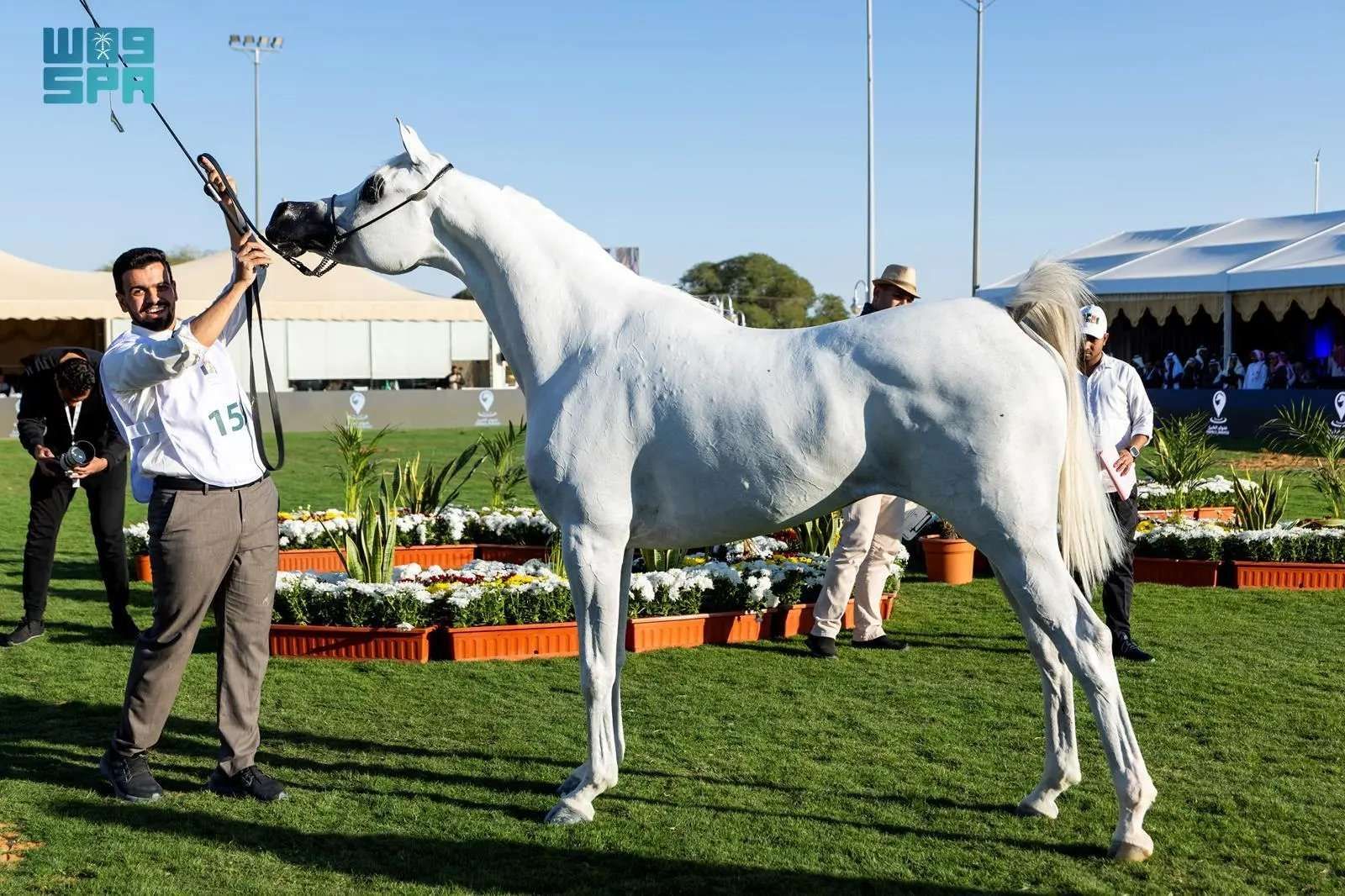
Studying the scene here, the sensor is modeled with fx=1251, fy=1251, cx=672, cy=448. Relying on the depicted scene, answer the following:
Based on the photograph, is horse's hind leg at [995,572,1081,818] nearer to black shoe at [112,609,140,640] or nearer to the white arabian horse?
the white arabian horse

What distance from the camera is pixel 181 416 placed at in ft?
16.3

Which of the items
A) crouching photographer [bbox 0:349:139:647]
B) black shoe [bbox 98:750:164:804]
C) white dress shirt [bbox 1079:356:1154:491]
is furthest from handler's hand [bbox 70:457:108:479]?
white dress shirt [bbox 1079:356:1154:491]

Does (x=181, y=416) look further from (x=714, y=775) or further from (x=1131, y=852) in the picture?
(x=1131, y=852)

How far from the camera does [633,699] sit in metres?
6.65

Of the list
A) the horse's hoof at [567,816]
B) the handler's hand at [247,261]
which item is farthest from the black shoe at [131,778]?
the handler's hand at [247,261]

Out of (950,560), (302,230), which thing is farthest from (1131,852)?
(950,560)

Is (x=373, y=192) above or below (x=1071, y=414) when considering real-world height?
above

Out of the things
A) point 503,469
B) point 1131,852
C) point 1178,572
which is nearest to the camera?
point 1131,852

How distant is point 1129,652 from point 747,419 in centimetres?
402

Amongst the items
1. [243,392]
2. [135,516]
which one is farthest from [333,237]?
[135,516]

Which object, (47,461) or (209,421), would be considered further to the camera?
(47,461)

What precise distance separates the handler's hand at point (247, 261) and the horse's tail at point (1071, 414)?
2890 mm

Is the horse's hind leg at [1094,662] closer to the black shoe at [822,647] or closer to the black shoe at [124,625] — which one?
the black shoe at [822,647]

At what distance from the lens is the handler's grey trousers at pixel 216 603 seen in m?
4.98
